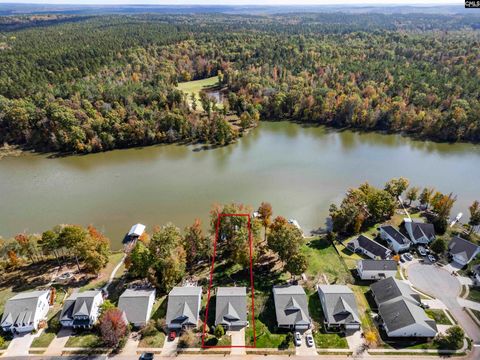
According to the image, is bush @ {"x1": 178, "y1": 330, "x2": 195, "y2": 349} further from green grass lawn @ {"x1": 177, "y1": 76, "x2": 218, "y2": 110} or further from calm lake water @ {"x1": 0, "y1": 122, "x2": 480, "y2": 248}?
green grass lawn @ {"x1": 177, "y1": 76, "x2": 218, "y2": 110}

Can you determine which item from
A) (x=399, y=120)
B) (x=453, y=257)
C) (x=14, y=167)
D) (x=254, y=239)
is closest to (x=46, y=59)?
(x=14, y=167)

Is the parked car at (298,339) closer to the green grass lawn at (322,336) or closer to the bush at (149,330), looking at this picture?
the green grass lawn at (322,336)

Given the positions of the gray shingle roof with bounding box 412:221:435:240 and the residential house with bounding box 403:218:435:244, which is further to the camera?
the gray shingle roof with bounding box 412:221:435:240

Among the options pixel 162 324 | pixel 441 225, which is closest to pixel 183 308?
pixel 162 324

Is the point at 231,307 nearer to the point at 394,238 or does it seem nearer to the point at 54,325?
the point at 54,325

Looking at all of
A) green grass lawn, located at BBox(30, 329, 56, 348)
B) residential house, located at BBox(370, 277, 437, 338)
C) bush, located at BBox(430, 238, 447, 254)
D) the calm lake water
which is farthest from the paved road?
the calm lake water

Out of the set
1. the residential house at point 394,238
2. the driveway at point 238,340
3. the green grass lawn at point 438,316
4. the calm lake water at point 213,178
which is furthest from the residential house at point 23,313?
the residential house at point 394,238

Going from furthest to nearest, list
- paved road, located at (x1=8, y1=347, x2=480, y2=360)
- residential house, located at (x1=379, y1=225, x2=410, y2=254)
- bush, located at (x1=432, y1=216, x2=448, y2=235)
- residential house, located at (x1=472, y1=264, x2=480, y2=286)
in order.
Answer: bush, located at (x1=432, y1=216, x2=448, y2=235), residential house, located at (x1=379, y1=225, x2=410, y2=254), residential house, located at (x1=472, y1=264, x2=480, y2=286), paved road, located at (x1=8, y1=347, x2=480, y2=360)
